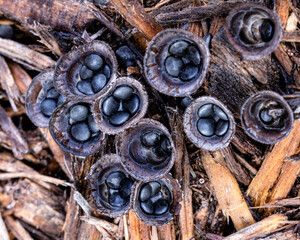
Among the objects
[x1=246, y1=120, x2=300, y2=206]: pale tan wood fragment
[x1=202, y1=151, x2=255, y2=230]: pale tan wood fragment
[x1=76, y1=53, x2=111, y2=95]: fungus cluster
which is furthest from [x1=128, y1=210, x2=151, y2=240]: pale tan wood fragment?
[x1=76, y1=53, x2=111, y2=95]: fungus cluster

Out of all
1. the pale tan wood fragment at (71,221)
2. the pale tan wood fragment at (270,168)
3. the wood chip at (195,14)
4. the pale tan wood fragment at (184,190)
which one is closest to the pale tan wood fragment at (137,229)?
the pale tan wood fragment at (184,190)

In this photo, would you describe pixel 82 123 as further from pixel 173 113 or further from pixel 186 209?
pixel 186 209

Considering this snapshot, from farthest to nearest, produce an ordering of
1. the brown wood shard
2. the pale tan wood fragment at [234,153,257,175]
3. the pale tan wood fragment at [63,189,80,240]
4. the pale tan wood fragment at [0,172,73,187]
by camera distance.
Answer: the pale tan wood fragment at [0,172,73,187] < the pale tan wood fragment at [63,189,80,240] < the brown wood shard < the pale tan wood fragment at [234,153,257,175]

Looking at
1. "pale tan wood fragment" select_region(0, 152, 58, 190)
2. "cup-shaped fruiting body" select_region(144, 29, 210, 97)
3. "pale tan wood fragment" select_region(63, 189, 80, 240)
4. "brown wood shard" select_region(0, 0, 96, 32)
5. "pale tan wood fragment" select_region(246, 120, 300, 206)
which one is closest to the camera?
"cup-shaped fruiting body" select_region(144, 29, 210, 97)

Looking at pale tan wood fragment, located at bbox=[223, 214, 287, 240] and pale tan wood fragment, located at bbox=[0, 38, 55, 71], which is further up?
pale tan wood fragment, located at bbox=[0, 38, 55, 71]

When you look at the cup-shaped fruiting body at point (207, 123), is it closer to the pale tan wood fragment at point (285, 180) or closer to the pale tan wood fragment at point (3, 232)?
the pale tan wood fragment at point (285, 180)

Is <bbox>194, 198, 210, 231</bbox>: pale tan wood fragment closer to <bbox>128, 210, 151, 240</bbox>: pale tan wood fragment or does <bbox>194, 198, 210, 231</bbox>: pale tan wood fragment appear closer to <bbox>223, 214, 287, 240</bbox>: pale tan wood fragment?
<bbox>223, 214, 287, 240</bbox>: pale tan wood fragment

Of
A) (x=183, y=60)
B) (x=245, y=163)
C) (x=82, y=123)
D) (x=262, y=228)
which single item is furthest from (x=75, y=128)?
(x=262, y=228)
